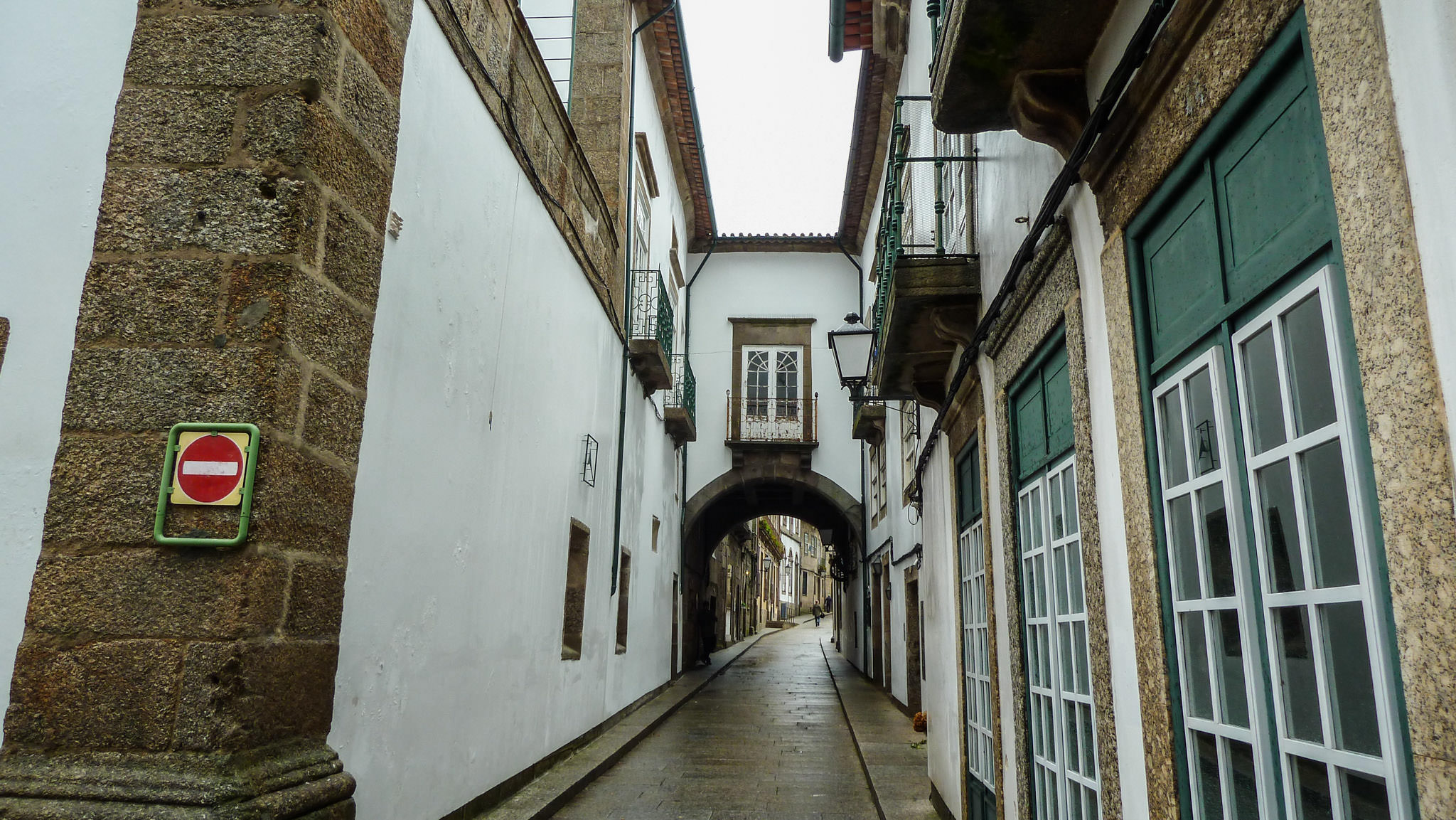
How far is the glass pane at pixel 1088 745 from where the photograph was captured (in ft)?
10.2

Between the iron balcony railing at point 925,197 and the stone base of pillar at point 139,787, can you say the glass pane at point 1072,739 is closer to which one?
the iron balcony railing at point 925,197

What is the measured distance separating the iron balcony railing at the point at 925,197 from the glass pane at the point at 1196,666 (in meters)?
2.91

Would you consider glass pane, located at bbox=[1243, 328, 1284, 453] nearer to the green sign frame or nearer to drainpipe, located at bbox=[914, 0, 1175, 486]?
drainpipe, located at bbox=[914, 0, 1175, 486]

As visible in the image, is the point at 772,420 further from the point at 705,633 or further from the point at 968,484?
the point at 968,484

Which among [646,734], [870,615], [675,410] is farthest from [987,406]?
[870,615]

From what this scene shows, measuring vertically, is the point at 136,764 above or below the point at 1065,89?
below

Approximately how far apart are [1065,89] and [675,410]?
10430mm

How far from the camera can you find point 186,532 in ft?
8.97

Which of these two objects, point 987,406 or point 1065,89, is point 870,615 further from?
point 1065,89

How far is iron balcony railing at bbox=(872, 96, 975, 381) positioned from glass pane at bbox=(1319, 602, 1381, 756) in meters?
3.42

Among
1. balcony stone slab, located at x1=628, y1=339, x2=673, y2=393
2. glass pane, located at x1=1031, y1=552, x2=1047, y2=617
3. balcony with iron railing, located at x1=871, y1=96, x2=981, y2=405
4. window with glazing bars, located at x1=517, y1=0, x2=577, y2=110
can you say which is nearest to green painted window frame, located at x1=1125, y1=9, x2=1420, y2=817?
glass pane, located at x1=1031, y1=552, x2=1047, y2=617

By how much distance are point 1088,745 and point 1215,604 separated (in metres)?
1.29

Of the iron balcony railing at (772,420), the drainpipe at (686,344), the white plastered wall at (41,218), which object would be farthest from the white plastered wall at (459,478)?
the iron balcony railing at (772,420)

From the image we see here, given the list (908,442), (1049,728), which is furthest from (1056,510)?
(908,442)
